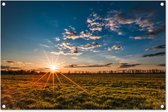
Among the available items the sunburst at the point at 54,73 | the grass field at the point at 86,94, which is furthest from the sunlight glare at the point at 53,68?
the grass field at the point at 86,94

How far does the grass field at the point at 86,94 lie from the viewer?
30.0 feet

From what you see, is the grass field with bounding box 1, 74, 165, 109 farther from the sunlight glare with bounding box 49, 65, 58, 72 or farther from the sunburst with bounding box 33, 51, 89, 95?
the sunlight glare with bounding box 49, 65, 58, 72

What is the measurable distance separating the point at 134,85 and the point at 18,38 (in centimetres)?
258

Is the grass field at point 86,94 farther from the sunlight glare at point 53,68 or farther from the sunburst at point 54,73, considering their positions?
the sunlight glare at point 53,68

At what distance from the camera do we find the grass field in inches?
360

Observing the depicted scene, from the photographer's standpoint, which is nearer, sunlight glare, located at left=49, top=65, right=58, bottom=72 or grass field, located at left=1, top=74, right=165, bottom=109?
grass field, located at left=1, top=74, right=165, bottom=109

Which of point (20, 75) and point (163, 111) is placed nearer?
point (163, 111)

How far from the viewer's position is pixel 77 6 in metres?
9.25

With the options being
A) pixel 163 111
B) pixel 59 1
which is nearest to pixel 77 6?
pixel 59 1

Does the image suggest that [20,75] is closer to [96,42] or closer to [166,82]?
[96,42]

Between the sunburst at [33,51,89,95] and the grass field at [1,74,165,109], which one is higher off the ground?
the sunburst at [33,51,89,95]

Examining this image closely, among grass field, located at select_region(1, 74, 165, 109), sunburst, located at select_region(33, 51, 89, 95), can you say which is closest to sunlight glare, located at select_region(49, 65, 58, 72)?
sunburst, located at select_region(33, 51, 89, 95)

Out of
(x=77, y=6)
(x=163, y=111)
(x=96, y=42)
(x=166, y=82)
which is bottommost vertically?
(x=163, y=111)

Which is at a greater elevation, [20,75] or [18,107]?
[20,75]
